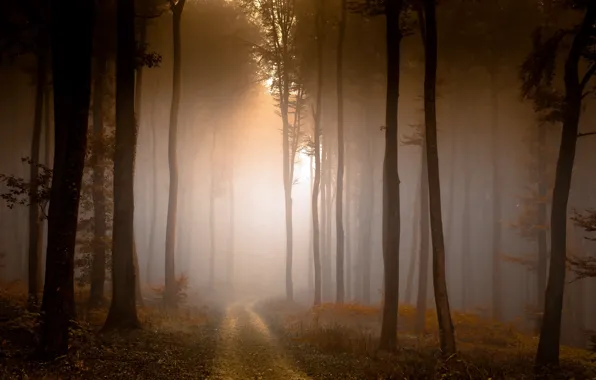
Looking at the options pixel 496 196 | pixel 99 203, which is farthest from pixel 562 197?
pixel 99 203

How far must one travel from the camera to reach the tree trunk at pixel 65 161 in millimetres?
8438

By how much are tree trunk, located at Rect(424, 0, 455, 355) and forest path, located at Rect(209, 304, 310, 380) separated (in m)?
4.19

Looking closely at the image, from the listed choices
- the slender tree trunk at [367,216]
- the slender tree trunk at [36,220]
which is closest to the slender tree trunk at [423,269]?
the slender tree trunk at [367,216]

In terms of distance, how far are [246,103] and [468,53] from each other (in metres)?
15.8

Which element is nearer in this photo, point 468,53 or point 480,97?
point 468,53

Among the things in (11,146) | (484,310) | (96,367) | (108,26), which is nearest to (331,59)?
(108,26)

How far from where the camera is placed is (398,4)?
12672 millimetres

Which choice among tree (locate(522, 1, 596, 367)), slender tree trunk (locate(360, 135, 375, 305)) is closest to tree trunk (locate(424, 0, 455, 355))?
tree (locate(522, 1, 596, 367))

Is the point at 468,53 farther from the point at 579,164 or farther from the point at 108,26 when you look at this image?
the point at 108,26

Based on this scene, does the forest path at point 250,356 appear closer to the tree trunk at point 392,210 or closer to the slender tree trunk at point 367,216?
the tree trunk at point 392,210

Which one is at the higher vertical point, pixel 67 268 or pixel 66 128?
pixel 66 128

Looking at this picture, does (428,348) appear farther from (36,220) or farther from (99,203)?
(36,220)

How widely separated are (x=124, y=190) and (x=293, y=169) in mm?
16163

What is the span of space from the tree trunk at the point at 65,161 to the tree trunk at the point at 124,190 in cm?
362
